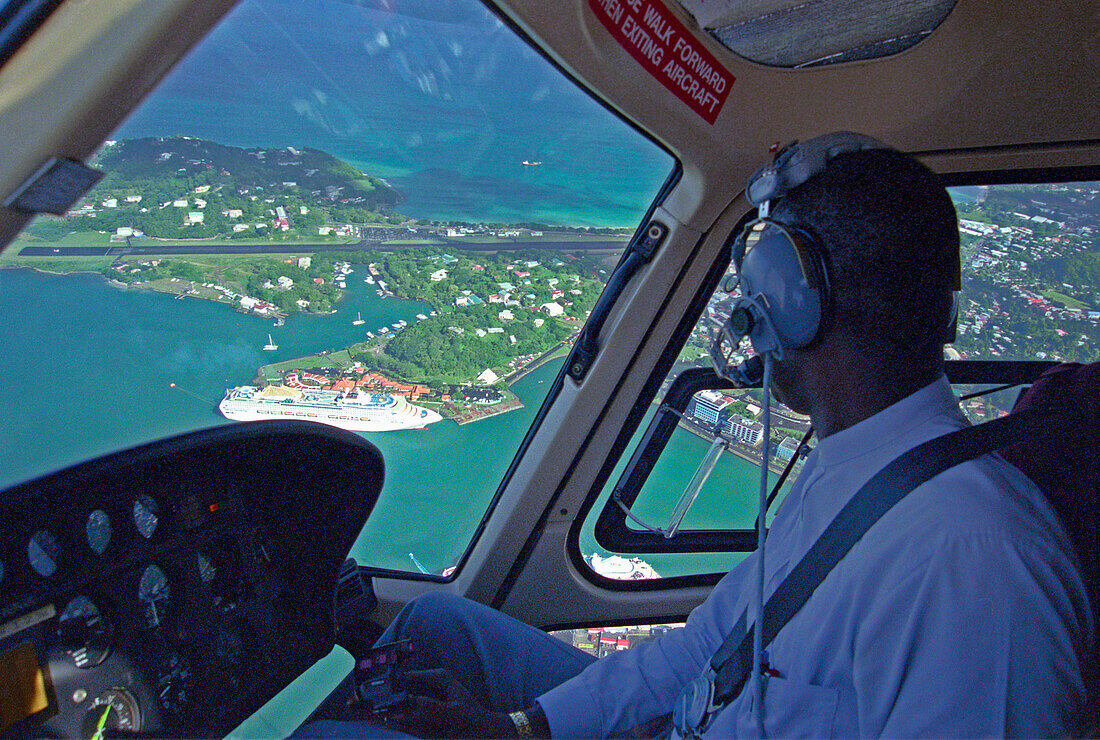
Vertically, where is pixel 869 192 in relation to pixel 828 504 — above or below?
above

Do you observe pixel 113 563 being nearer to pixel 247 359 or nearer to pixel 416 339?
pixel 247 359

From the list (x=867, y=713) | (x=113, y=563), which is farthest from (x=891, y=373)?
(x=113, y=563)

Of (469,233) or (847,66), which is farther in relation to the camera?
(469,233)

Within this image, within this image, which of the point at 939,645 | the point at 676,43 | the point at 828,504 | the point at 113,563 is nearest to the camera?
the point at 939,645

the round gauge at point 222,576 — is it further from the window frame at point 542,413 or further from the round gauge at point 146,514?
the window frame at point 542,413

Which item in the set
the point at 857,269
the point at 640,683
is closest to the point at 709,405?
the point at 640,683

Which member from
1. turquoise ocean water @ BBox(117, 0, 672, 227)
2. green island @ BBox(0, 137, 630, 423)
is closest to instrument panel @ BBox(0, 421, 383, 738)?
green island @ BBox(0, 137, 630, 423)
